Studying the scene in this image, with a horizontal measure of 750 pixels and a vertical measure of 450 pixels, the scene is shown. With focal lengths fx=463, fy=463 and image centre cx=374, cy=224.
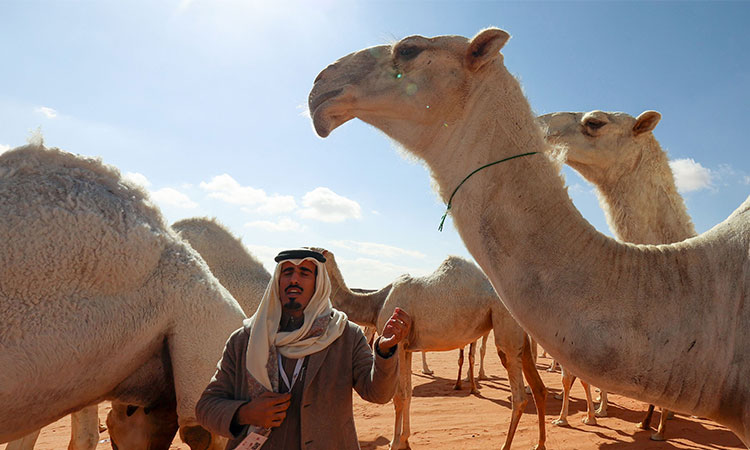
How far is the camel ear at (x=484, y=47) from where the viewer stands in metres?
2.25

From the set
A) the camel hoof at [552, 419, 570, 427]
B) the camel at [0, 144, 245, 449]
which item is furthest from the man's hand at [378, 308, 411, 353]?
the camel hoof at [552, 419, 570, 427]

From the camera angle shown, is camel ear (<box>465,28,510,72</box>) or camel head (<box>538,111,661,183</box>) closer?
camel ear (<box>465,28,510,72</box>)

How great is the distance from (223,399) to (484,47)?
213 cm

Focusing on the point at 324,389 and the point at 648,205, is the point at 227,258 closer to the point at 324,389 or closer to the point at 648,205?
the point at 324,389

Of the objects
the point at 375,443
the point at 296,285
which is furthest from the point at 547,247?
the point at 375,443

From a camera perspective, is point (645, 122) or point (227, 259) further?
point (227, 259)

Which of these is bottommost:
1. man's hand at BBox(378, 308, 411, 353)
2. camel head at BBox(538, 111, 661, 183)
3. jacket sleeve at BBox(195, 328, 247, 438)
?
jacket sleeve at BBox(195, 328, 247, 438)

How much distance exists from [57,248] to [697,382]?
310 cm

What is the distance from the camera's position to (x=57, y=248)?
2537 millimetres

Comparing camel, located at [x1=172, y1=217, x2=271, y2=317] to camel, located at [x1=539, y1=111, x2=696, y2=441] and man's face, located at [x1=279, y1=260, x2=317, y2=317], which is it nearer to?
man's face, located at [x1=279, y1=260, x2=317, y2=317]

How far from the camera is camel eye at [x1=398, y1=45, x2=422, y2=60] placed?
8.04 feet

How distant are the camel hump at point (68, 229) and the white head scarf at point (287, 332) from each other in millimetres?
1027

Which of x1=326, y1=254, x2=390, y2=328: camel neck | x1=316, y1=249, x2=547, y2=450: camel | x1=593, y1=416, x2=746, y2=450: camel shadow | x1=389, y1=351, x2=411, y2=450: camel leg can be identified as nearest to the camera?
x1=593, y1=416, x2=746, y2=450: camel shadow

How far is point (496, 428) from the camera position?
304 inches
